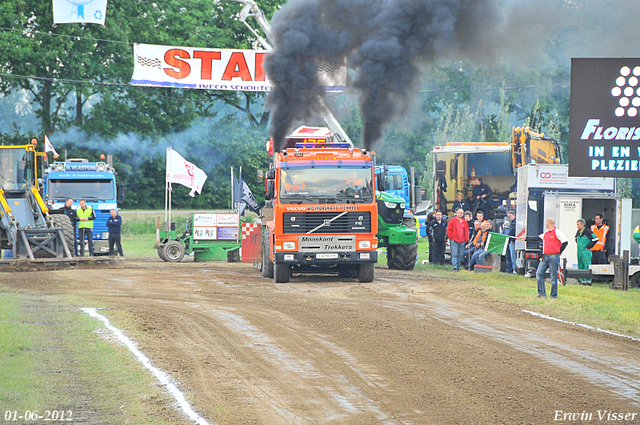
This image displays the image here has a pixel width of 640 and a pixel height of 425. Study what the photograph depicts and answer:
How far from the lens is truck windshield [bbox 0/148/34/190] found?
23.7 meters

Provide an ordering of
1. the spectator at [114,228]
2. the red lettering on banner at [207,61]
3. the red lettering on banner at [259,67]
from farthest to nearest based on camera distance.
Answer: the red lettering on banner at [207,61] → the red lettering on banner at [259,67] → the spectator at [114,228]

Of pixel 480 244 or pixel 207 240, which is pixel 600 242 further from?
pixel 207 240

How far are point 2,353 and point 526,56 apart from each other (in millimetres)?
17668

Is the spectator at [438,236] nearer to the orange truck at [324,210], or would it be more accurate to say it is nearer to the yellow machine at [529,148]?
the yellow machine at [529,148]

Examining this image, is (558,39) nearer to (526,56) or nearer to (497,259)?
(526,56)

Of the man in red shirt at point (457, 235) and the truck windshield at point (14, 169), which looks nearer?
the man in red shirt at point (457, 235)

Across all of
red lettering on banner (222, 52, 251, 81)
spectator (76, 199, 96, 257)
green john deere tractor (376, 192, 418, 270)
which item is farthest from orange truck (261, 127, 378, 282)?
red lettering on banner (222, 52, 251, 81)

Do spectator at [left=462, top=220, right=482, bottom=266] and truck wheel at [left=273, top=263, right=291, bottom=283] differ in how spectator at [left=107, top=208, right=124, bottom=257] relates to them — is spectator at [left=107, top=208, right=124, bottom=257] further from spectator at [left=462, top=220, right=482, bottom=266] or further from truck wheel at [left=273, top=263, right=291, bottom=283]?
spectator at [left=462, top=220, right=482, bottom=266]

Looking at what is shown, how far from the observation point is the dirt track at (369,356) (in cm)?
746

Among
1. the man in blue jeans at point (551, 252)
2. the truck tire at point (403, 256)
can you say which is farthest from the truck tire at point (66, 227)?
the man in blue jeans at point (551, 252)

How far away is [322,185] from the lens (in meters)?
18.3

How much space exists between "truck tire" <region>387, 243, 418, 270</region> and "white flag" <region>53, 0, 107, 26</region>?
15106 mm

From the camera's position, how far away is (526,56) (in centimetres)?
2300

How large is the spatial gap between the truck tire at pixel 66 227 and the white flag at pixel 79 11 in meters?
9.77
